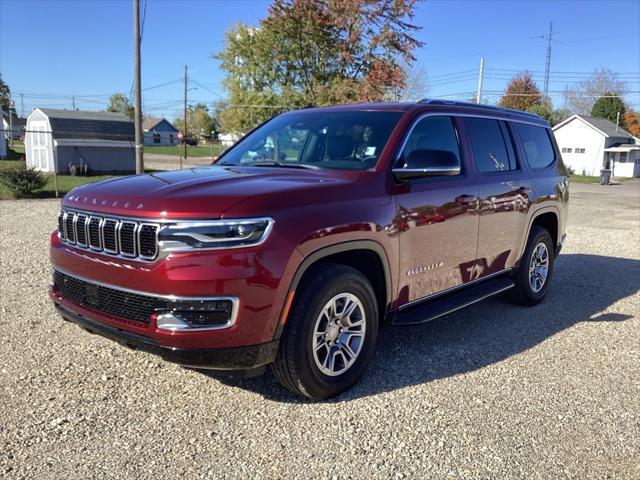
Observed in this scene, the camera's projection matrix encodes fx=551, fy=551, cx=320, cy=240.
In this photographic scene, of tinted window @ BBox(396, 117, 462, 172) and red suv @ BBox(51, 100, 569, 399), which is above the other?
tinted window @ BBox(396, 117, 462, 172)

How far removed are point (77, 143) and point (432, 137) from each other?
25.4m

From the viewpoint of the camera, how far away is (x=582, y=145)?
5084cm

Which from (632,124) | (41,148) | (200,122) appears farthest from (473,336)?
(200,122)

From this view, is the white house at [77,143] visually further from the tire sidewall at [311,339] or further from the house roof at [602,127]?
the house roof at [602,127]

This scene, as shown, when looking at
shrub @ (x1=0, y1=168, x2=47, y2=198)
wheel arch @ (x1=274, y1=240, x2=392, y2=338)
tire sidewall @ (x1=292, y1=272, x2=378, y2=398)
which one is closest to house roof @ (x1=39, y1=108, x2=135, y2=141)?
shrub @ (x1=0, y1=168, x2=47, y2=198)

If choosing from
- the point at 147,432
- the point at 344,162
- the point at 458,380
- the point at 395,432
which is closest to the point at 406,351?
the point at 458,380

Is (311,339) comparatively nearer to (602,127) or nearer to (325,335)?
(325,335)

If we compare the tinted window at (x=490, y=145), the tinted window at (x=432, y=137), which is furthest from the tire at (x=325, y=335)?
the tinted window at (x=490, y=145)

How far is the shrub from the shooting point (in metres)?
16.5

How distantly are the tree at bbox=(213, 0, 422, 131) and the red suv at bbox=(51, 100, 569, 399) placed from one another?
22807mm

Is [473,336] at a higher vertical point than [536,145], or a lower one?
lower

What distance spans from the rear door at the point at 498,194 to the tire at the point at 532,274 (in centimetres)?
26

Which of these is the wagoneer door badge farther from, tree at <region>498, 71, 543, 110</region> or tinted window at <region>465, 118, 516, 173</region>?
tree at <region>498, 71, 543, 110</region>

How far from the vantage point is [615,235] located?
11.9m
